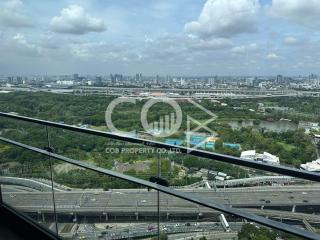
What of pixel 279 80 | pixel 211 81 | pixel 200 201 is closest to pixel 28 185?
pixel 200 201

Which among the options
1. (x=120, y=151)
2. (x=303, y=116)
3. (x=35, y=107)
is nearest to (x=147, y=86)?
(x=303, y=116)

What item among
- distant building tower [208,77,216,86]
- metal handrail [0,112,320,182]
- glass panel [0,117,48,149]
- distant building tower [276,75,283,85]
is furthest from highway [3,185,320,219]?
distant building tower [276,75,283,85]

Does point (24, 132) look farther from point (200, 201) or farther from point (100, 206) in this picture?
point (200, 201)

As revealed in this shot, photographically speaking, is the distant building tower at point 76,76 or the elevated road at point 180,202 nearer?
the elevated road at point 180,202

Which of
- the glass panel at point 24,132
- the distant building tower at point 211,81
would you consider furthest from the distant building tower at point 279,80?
the glass panel at point 24,132

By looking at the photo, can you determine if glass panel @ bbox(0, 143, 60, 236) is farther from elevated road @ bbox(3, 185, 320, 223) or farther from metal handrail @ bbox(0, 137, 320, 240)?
metal handrail @ bbox(0, 137, 320, 240)

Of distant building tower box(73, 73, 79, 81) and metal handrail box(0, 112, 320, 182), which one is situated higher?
distant building tower box(73, 73, 79, 81)

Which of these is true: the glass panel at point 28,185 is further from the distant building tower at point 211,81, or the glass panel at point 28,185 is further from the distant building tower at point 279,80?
the distant building tower at point 279,80

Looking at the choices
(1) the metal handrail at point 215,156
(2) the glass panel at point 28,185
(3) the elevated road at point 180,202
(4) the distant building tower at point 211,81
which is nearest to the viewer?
(1) the metal handrail at point 215,156

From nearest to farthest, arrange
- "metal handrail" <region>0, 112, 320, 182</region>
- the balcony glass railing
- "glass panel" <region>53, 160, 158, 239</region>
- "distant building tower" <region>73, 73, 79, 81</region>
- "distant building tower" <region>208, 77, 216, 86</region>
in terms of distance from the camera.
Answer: "metal handrail" <region>0, 112, 320, 182</region>, the balcony glass railing, "glass panel" <region>53, 160, 158, 239</region>, "distant building tower" <region>73, 73, 79, 81</region>, "distant building tower" <region>208, 77, 216, 86</region>
